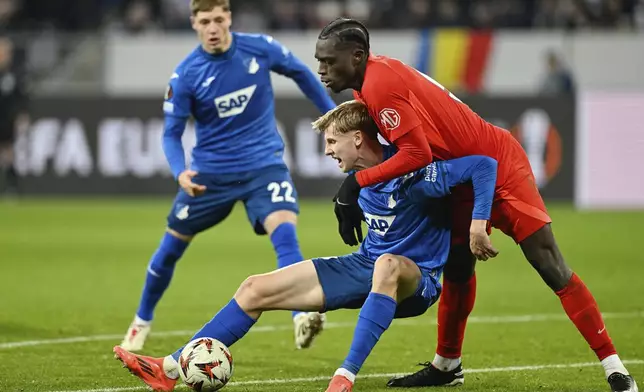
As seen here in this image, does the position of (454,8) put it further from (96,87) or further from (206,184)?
(206,184)

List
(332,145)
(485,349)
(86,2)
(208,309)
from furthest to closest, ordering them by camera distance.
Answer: (86,2) < (208,309) < (485,349) < (332,145)

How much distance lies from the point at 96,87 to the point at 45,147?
1492mm

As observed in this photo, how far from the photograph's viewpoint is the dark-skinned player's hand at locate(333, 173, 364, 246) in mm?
5895

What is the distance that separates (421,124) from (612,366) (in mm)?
1574

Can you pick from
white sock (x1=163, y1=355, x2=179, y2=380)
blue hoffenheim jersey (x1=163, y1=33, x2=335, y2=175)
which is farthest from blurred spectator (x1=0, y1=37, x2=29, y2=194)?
white sock (x1=163, y1=355, x2=179, y2=380)

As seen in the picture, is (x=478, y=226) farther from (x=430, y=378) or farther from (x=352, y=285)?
(x=430, y=378)

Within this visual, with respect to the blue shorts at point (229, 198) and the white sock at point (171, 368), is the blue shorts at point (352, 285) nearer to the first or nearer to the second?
the white sock at point (171, 368)

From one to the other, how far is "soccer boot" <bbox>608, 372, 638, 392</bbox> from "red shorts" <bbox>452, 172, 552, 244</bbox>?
835 mm

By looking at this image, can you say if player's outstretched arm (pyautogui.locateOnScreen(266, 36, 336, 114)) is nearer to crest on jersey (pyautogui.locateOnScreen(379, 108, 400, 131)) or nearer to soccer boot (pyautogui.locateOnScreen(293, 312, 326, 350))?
soccer boot (pyautogui.locateOnScreen(293, 312, 326, 350))

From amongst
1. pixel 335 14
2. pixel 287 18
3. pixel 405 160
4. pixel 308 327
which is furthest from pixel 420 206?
pixel 335 14

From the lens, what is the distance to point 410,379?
6473 millimetres

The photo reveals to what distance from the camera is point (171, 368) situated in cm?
591

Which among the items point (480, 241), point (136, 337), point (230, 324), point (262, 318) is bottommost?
point (262, 318)

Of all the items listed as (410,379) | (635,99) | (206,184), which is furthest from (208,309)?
(635,99)
